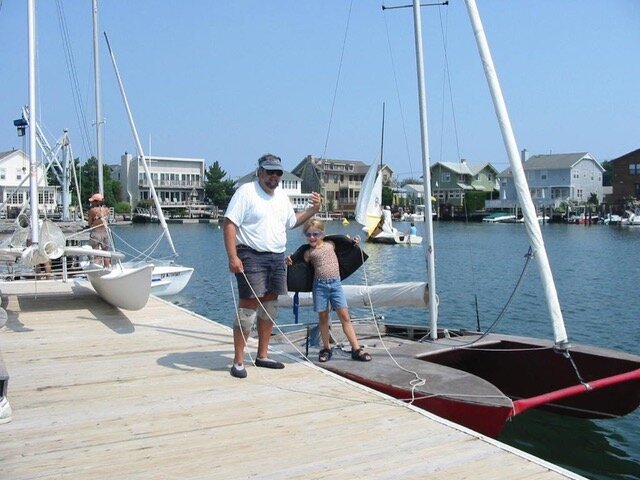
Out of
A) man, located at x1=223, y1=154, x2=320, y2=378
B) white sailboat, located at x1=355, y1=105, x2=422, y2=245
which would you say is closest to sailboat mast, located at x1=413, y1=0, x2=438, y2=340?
white sailboat, located at x1=355, y1=105, x2=422, y2=245

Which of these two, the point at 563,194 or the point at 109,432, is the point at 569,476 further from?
the point at 563,194

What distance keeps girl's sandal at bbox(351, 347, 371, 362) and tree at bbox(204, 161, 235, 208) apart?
331ft

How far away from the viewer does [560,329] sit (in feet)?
21.9

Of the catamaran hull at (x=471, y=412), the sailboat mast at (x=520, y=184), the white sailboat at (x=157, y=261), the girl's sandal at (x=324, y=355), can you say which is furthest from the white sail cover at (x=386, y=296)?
the white sailboat at (x=157, y=261)

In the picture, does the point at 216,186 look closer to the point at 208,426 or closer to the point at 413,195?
the point at 413,195

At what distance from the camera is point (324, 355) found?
7.15 meters

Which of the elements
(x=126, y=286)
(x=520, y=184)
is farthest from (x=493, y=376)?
(x=126, y=286)

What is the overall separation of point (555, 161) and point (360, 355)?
95743 millimetres

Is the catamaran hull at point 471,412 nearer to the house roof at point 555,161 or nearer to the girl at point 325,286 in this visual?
the girl at point 325,286

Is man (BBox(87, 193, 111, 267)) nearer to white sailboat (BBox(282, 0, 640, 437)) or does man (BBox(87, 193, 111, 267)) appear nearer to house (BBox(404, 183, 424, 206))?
white sailboat (BBox(282, 0, 640, 437))

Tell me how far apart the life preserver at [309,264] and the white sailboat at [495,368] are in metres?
0.90

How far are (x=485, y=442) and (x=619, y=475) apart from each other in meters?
3.11

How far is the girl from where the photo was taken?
698cm

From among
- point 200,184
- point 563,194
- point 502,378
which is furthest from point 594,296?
point 200,184
